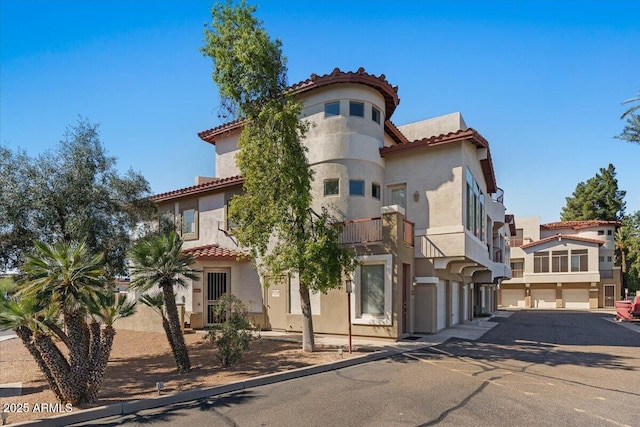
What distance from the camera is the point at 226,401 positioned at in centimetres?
838

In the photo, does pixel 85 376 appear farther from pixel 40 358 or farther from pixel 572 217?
pixel 572 217

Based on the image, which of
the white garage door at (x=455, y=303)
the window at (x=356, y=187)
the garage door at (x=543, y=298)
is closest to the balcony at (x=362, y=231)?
the window at (x=356, y=187)

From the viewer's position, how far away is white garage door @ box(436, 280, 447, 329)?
18.9 meters

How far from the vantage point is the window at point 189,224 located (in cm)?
2233

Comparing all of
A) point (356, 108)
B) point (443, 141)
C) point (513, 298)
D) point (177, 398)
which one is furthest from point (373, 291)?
point (513, 298)

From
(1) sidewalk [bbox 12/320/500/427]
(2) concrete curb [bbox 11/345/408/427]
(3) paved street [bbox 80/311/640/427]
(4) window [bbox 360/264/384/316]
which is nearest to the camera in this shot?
(3) paved street [bbox 80/311/640/427]

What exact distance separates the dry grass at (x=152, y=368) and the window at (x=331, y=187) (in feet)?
20.9

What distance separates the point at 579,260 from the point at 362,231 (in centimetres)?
4170

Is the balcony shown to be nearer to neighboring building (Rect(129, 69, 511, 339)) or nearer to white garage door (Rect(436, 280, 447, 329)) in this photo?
neighboring building (Rect(129, 69, 511, 339))

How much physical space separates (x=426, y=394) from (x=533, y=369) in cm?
446

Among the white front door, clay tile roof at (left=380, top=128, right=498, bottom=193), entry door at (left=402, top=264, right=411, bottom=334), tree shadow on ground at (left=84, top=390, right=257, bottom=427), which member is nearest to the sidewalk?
tree shadow on ground at (left=84, top=390, right=257, bottom=427)

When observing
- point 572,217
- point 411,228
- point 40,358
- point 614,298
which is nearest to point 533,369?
point 411,228

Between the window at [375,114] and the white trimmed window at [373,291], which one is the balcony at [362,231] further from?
the window at [375,114]

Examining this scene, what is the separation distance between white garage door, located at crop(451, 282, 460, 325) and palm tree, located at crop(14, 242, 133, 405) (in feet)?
56.9
